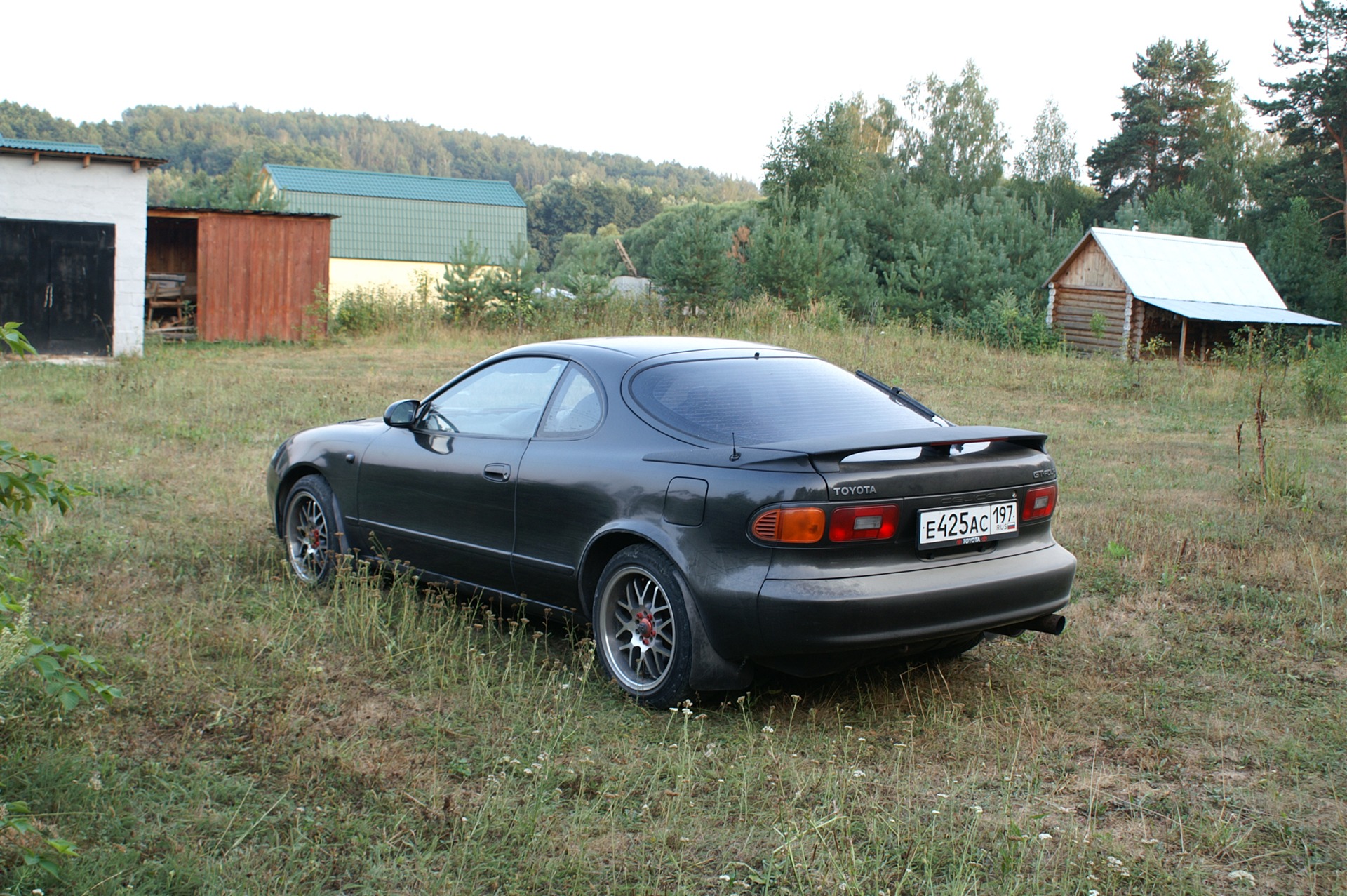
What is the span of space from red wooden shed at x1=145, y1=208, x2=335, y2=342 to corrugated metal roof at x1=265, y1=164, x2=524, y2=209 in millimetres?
34760

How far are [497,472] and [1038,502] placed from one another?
227 cm

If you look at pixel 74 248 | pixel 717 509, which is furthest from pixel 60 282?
pixel 717 509

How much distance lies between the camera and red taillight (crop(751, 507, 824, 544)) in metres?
3.64

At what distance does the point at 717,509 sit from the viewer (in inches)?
150

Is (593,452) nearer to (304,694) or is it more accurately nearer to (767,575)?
(767,575)

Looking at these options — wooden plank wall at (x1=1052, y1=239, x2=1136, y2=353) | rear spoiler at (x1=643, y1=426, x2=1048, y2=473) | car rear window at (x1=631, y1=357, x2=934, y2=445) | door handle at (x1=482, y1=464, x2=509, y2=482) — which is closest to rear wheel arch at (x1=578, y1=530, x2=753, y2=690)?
rear spoiler at (x1=643, y1=426, x2=1048, y2=473)

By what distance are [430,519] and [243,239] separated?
19.8m

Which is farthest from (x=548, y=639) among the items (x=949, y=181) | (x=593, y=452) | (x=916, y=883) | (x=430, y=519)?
(x=949, y=181)

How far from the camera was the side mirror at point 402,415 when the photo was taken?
534cm

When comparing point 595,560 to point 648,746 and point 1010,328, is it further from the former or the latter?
point 1010,328

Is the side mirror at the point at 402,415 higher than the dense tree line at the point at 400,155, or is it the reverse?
the dense tree line at the point at 400,155

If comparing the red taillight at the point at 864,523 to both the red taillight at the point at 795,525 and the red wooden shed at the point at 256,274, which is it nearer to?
the red taillight at the point at 795,525

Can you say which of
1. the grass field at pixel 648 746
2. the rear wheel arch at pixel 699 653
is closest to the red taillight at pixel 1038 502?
the grass field at pixel 648 746

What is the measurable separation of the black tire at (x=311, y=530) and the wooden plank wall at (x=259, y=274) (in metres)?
18.3
